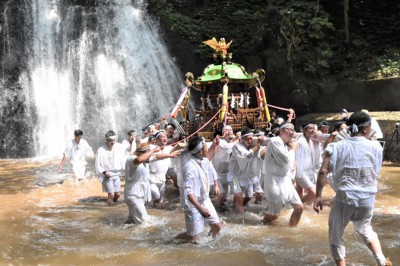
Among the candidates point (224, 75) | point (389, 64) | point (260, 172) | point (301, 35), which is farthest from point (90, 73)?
point (260, 172)

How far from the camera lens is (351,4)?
21.8 meters

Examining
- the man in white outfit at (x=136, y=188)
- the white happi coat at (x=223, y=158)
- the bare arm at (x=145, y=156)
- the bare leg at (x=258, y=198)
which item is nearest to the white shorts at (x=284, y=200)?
the white happi coat at (x=223, y=158)

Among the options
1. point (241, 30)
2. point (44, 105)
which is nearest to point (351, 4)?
point (241, 30)

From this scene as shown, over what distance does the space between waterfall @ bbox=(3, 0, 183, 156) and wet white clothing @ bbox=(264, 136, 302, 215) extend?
43.6 feet

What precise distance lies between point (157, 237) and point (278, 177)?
210cm

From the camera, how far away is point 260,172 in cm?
820

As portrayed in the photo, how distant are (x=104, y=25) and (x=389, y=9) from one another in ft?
47.9

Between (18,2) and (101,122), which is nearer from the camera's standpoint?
(101,122)

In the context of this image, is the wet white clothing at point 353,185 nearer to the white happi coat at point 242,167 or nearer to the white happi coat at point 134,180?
the white happi coat at point 242,167

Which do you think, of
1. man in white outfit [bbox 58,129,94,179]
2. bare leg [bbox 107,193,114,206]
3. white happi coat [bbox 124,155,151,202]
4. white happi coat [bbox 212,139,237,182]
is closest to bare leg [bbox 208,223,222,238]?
white happi coat [bbox 124,155,151,202]

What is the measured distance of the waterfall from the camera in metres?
19.4

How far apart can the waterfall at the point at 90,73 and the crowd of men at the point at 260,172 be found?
9042 millimetres

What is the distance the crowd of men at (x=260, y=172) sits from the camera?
4.44 metres

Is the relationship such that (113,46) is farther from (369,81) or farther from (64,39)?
(369,81)
